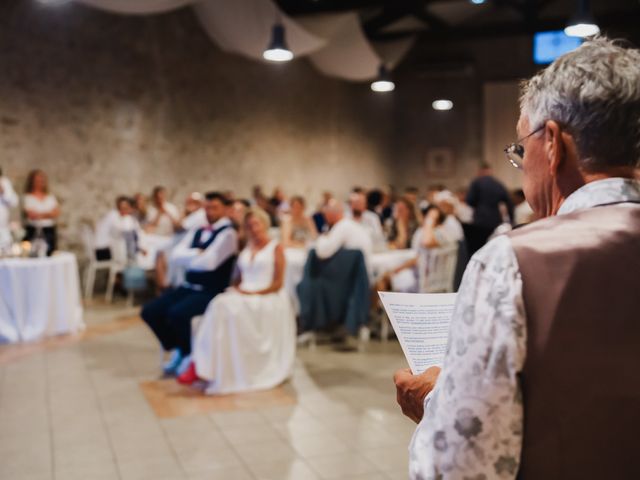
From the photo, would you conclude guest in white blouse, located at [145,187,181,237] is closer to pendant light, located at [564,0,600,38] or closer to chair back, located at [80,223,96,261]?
chair back, located at [80,223,96,261]

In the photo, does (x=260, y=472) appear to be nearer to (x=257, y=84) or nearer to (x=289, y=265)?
(x=289, y=265)

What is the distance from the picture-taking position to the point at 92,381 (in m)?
4.90

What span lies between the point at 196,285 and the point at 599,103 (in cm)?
432

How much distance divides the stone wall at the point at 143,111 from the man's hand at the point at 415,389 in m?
8.34

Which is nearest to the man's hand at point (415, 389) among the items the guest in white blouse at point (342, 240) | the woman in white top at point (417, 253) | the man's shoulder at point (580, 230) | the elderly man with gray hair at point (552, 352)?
the elderly man with gray hair at point (552, 352)

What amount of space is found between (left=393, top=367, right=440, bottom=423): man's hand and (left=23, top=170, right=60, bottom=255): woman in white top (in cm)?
788

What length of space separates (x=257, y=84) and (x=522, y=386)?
11595 millimetres

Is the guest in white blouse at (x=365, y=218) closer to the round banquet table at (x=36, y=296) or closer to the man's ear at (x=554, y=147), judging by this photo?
the round banquet table at (x=36, y=296)

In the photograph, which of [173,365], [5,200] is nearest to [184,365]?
[173,365]

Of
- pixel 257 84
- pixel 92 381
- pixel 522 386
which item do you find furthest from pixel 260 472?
pixel 257 84

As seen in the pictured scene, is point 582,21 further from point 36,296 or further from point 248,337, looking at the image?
point 36,296

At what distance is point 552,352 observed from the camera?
935 millimetres

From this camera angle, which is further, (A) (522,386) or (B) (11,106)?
(B) (11,106)

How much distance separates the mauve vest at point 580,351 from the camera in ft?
3.06
